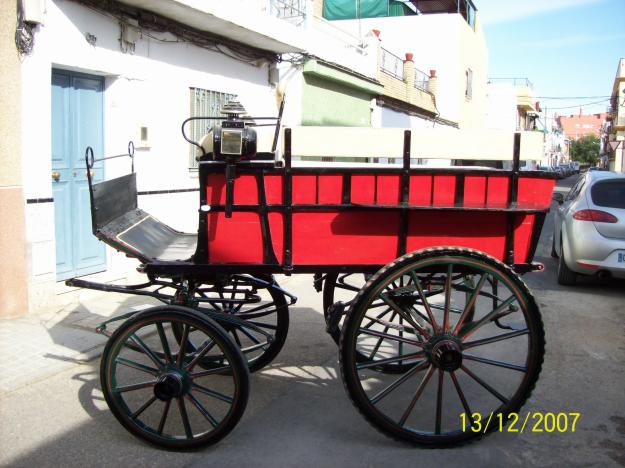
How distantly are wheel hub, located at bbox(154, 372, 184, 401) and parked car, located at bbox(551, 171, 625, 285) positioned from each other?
18.5ft

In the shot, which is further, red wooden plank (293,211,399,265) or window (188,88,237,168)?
window (188,88,237,168)

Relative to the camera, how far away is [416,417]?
12.4ft

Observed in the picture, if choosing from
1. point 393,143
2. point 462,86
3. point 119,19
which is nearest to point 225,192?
point 393,143

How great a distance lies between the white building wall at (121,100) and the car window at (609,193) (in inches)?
198

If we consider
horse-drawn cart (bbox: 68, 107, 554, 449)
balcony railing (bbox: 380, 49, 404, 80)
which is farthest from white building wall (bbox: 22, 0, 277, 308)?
balcony railing (bbox: 380, 49, 404, 80)

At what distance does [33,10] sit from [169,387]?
3974 mm

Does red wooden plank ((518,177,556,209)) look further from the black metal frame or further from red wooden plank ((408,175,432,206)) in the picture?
red wooden plank ((408,175,432,206))

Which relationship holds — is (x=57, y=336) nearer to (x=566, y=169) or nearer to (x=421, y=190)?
(x=421, y=190)

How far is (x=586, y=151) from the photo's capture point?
9600cm

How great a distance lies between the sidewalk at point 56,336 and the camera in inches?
175

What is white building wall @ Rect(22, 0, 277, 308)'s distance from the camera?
18.9 ft

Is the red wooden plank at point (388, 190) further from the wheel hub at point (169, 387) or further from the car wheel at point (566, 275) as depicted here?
the car wheel at point (566, 275)

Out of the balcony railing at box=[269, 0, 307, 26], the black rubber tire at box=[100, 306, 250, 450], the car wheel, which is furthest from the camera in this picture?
the balcony railing at box=[269, 0, 307, 26]

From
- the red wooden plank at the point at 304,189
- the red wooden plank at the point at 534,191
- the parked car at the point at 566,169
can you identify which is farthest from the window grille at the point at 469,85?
the red wooden plank at the point at 304,189
